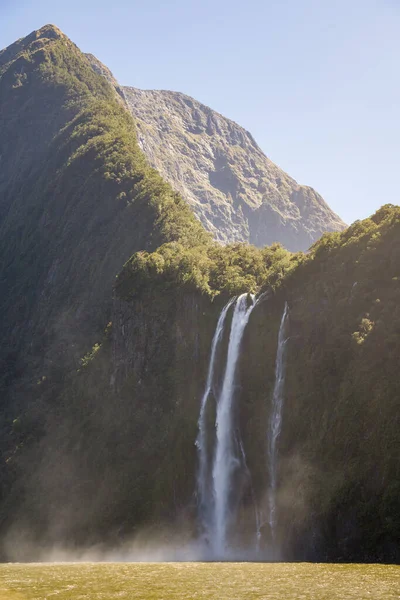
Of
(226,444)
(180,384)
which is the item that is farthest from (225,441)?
(180,384)

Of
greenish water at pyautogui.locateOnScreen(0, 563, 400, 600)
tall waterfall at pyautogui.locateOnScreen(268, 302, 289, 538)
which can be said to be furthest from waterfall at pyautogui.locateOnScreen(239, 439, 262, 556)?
greenish water at pyautogui.locateOnScreen(0, 563, 400, 600)

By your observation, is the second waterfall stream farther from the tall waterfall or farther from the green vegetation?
the green vegetation

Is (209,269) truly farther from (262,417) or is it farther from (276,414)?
(276,414)

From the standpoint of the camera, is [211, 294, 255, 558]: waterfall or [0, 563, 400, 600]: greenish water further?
[211, 294, 255, 558]: waterfall

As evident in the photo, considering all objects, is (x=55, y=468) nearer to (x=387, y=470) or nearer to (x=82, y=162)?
(x=387, y=470)

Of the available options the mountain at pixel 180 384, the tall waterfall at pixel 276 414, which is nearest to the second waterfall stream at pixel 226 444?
the tall waterfall at pixel 276 414

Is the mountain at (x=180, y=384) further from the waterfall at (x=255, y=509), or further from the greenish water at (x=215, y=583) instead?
the greenish water at (x=215, y=583)
